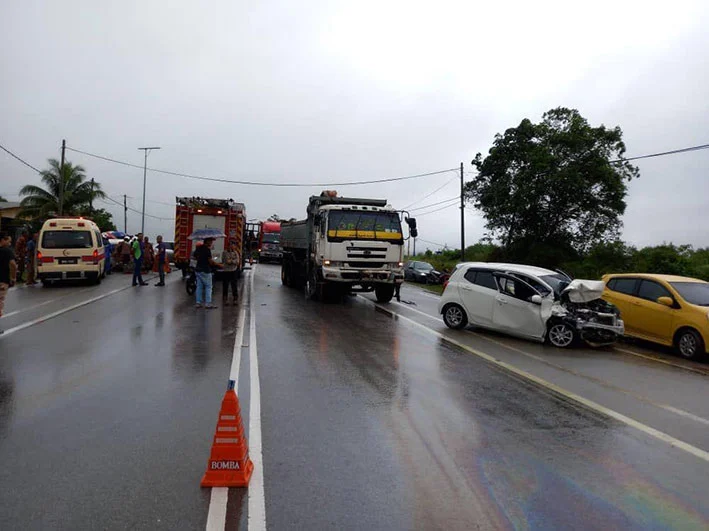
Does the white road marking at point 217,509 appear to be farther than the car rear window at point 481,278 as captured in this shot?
No

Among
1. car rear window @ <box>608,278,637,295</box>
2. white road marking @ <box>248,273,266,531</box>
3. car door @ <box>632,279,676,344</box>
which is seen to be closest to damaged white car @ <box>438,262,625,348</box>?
car door @ <box>632,279,676,344</box>

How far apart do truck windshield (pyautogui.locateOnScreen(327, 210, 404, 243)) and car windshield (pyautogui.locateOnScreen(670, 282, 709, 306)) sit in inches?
288

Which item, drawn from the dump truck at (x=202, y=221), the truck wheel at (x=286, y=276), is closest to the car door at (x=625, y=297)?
the truck wheel at (x=286, y=276)

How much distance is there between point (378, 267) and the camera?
16.3 m

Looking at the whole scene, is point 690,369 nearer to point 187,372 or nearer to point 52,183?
point 187,372

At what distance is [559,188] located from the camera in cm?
3325

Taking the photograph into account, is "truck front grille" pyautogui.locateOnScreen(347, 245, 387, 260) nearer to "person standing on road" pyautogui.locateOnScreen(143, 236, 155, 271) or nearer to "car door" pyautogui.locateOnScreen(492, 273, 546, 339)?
"car door" pyautogui.locateOnScreen(492, 273, 546, 339)

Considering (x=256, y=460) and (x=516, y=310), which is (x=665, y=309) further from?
(x=256, y=460)

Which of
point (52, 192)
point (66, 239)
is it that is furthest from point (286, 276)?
point (52, 192)

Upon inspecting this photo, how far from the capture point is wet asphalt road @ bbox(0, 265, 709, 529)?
12.8 ft

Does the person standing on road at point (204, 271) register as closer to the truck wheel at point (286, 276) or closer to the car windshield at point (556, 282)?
the car windshield at point (556, 282)

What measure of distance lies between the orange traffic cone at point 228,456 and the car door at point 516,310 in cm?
816

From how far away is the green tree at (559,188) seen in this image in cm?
3322

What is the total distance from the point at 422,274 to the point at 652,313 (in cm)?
2389
